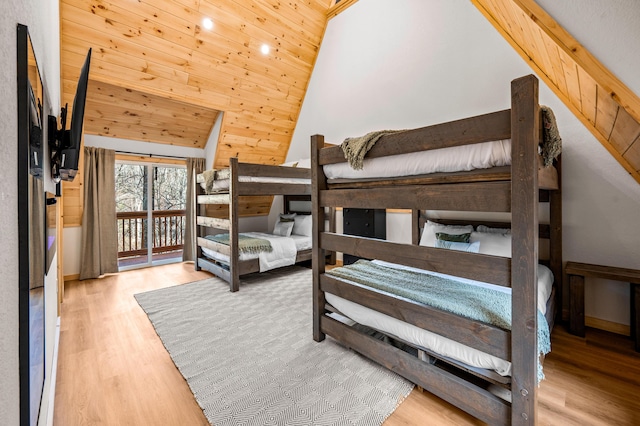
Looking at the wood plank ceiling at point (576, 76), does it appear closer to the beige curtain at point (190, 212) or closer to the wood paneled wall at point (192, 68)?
the wood paneled wall at point (192, 68)

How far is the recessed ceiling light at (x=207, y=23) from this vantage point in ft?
10.3

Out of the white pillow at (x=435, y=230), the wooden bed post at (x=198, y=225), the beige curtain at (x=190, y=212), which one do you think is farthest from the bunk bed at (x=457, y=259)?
the beige curtain at (x=190, y=212)

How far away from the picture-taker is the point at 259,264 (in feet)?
11.6

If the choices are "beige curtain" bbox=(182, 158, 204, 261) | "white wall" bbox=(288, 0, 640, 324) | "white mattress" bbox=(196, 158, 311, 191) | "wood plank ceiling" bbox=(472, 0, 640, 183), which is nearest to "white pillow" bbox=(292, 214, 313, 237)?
"white mattress" bbox=(196, 158, 311, 191)

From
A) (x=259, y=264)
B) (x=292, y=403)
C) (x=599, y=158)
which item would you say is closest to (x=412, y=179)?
(x=292, y=403)

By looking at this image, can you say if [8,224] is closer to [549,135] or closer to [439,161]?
[439,161]

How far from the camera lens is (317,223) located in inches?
80.0

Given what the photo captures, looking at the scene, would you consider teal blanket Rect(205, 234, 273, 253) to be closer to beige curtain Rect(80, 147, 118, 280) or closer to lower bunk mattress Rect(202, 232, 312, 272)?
lower bunk mattress Rect(202, 232, 312, 272)

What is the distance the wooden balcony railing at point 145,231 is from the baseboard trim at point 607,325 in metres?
5.44

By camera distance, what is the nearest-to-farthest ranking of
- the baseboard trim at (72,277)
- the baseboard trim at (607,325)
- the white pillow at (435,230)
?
the baseboard trim at (607,325)
the white pillow at (435,230)
the baseboard trim at (72,277)

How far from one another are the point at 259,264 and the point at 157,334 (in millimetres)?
1422

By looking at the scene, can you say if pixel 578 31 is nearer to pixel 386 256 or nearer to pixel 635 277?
pixel 386 256

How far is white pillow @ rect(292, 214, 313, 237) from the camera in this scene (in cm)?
434

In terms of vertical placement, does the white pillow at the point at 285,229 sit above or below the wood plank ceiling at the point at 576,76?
below
